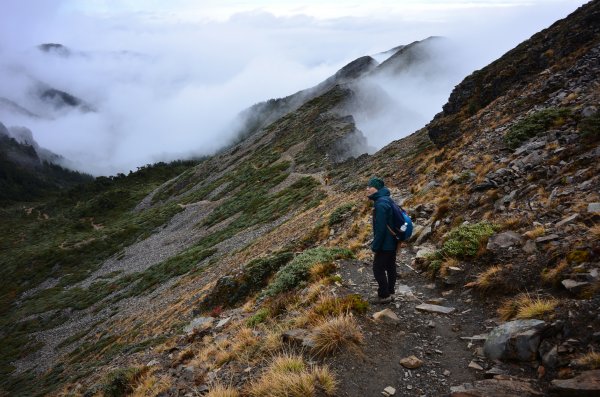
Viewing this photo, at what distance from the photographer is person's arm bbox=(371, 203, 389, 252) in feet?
27.9

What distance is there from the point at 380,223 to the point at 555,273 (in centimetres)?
353

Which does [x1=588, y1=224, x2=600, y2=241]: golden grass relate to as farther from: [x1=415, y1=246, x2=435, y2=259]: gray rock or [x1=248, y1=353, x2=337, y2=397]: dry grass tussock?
[x1=248, y1=353, x2=337, y2=397]: dry grass tussock

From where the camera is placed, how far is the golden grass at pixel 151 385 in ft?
29.8

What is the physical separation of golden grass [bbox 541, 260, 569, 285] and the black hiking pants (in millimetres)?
3071

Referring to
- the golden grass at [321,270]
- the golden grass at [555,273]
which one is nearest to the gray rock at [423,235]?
the golden grass at [321,270]

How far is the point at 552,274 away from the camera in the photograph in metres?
7.21

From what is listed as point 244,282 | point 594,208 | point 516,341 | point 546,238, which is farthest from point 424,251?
point 244,282

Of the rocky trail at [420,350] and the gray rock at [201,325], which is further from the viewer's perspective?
the gray rock at [201,325]

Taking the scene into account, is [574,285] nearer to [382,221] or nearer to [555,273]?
[555,273]

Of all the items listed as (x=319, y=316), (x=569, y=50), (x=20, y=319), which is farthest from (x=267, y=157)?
(x=319, y=316)

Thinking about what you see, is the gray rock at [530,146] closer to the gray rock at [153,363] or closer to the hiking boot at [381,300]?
the hiking boot at [381,300]

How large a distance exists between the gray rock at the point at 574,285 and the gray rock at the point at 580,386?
208 cm

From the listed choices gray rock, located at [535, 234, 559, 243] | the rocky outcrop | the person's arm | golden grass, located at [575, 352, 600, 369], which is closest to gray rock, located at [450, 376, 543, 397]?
golden grass, located at [575, 352, 600, 369]

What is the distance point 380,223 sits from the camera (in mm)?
8562
